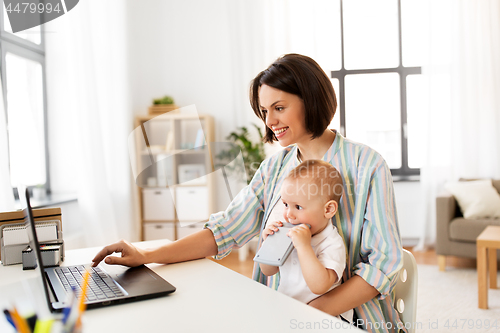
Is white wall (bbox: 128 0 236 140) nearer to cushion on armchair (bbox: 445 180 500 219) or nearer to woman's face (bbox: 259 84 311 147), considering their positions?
cushion on armchair (bbox: 445 180 500 219)

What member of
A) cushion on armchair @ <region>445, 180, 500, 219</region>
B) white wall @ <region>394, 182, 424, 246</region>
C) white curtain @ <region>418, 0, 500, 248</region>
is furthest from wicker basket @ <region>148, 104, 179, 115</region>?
cushion on armchair @ <region>445, 180, 500, 219</region>

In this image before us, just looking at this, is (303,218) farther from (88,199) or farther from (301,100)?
(88,199)

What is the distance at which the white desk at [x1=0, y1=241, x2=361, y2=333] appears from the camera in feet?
2.47

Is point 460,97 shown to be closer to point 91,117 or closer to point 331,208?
point 91,117

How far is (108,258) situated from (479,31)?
14.2 feet

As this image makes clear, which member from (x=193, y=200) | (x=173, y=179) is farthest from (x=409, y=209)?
A: (x=173, y=179)

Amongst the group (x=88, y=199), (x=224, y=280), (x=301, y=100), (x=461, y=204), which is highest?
(x=301, y=100)

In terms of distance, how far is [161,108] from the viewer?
165 inches

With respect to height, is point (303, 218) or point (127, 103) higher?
point (127, 103)

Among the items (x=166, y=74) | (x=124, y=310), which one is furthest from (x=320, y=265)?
(x=166, y=74)

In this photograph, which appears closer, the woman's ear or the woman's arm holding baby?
the woman's arm holding baby

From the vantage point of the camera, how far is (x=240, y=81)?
4.49 m

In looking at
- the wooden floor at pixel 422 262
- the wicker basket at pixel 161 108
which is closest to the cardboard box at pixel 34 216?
the wooden floor at pixel 422 262

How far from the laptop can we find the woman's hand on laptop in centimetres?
2
